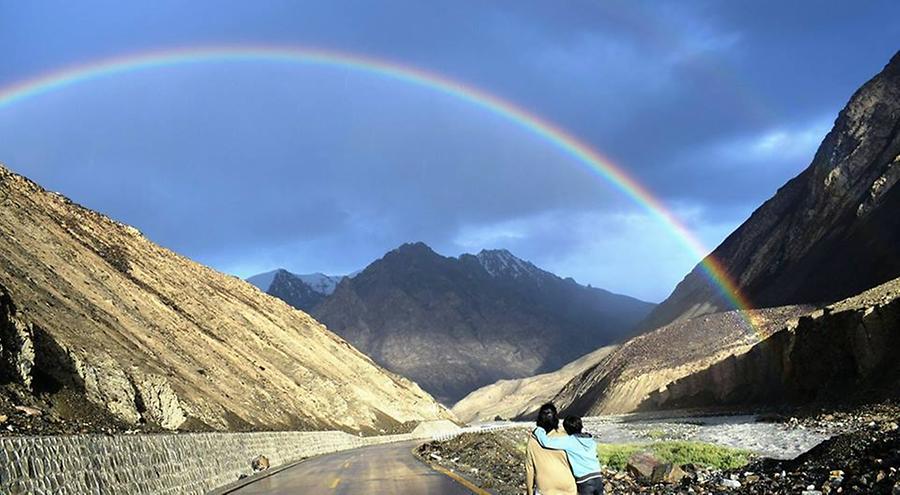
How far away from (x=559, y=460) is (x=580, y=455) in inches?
12.2

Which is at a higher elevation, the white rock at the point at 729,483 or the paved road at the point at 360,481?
the paved road at the point at 360,481

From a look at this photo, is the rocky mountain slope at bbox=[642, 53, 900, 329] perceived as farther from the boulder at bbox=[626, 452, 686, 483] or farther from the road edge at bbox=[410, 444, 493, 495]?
the road edge at bbox=[410, 444, 493, 495]

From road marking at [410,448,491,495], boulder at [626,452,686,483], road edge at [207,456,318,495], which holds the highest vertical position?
road edge at [207,456,318,495]

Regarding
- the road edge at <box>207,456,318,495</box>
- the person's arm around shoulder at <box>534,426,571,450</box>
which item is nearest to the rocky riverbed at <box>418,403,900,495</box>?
the person's arm around shoulder at <box>534,426,571,450</box>

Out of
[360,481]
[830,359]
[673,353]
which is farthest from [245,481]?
[673,353]

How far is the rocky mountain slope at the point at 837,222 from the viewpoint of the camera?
278ft

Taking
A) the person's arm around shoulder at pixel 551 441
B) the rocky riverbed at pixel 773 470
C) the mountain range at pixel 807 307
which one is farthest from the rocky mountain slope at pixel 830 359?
the person's arm around shoulder at pixel 551 441

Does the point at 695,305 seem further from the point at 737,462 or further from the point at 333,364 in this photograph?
the point at 737,462

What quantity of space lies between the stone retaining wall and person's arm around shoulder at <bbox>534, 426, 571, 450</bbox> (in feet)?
21.7

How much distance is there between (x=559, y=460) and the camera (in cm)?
777

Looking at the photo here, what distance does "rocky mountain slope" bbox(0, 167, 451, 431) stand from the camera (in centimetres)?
2744

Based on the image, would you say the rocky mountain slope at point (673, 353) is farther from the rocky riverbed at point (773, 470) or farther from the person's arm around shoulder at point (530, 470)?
the person's arm around shoulder at point (530, 470)

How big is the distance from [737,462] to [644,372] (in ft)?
266

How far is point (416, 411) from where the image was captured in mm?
101812
